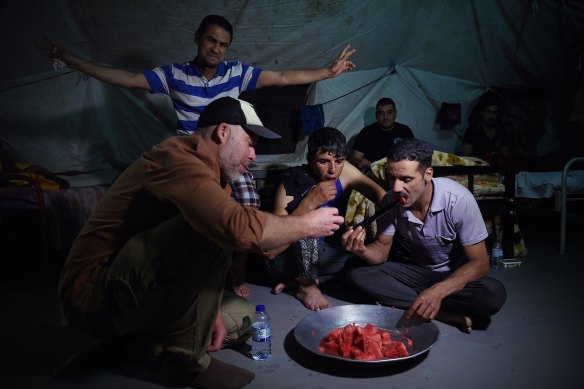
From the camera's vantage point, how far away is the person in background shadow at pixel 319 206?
3123 millimetres

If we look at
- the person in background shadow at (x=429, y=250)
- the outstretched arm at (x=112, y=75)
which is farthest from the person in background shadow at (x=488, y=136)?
the outstretched arm at (x=112, y=75)

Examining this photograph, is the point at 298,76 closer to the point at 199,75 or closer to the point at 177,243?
the point at 199,75

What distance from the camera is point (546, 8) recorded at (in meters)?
5.59

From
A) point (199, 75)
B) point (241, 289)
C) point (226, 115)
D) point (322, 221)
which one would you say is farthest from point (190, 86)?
point (322, 221)

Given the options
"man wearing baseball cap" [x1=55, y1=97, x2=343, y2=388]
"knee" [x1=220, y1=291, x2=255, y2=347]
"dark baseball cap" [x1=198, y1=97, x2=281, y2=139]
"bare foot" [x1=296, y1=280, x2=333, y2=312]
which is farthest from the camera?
"bare foot" [x1=296, y1=280, x2=333, y2=312]

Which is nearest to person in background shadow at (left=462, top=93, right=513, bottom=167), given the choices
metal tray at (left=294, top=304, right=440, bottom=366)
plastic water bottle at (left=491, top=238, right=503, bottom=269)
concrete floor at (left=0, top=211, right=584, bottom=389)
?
plastic water bottle at (left=491, top=238, right=503, bottom=269)

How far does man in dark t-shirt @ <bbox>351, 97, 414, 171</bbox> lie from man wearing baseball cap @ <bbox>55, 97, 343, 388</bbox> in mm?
3417

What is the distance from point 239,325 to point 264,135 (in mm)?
1032

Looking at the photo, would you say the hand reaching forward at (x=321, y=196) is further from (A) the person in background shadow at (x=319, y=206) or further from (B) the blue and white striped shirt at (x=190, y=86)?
(B) the blue and white striped shirt at (x=190, y=86)

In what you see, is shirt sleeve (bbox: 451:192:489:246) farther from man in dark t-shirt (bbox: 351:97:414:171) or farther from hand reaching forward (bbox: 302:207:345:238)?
man in dark t-shirt (bbox: 351:97:414:171)

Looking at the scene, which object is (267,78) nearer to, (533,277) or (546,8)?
(533,277)

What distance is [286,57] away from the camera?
5461 millimetres

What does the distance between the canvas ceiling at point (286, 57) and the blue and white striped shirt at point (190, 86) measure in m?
1.43

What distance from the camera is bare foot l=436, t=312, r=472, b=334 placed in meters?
2.57
